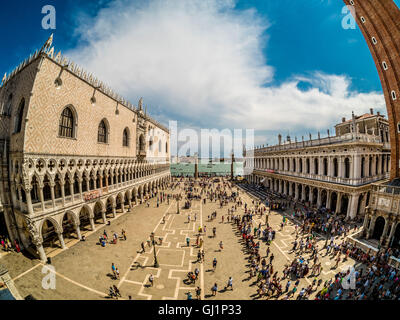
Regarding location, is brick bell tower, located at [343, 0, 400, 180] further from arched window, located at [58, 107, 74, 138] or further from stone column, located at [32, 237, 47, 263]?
stone column, located at [32, 237, 47, 263]

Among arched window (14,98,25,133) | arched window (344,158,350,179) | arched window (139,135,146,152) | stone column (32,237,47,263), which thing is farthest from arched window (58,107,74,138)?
arched window (344,158,350,179)

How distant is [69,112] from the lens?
1850 centimetres

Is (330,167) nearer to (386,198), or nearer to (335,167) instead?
(335,167)

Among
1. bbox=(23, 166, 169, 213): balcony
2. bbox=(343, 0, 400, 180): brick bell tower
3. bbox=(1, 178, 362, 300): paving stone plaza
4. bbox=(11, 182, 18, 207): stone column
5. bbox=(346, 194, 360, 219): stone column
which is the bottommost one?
bbox=(1, 178, 362, 300): paving stone plaza

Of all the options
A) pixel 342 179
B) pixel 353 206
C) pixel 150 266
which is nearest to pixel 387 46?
pixel 342 179

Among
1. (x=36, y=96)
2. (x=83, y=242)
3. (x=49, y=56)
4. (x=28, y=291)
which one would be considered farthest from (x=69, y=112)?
(x=28, y=291)

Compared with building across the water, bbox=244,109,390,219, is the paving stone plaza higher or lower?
lower

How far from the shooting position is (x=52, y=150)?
16000mm

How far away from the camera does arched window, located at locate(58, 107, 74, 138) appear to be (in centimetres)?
1743

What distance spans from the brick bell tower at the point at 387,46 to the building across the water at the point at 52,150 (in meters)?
32.9

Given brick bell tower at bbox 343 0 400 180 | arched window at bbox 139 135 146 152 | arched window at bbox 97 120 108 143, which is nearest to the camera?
brick bell tower at bbox 343 0 400 180

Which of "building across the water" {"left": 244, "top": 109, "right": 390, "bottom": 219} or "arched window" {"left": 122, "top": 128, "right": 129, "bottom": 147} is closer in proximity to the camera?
"building across the water" {"left": 244, "top": 109, "right": 390, "bottom": 219}

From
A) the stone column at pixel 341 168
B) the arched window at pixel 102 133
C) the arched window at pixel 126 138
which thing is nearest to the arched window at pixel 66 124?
the arched window at pixel 102 133
